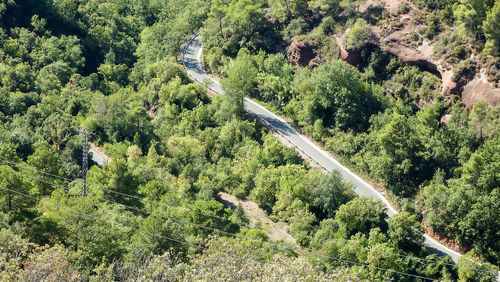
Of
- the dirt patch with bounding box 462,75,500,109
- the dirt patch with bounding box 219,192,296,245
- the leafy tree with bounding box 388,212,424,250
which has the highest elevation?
the dirt patch with bounding box 462,75,500,109

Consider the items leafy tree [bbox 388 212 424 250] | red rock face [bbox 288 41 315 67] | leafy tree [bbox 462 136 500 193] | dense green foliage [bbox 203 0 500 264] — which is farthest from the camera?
red rock face [bbox 288 41 315 67]

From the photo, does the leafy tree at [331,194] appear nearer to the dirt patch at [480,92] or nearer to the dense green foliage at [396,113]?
the dense green foliage at [396,113]

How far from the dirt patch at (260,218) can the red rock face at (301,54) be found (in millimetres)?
24551

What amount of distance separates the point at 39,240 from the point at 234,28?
50820mm

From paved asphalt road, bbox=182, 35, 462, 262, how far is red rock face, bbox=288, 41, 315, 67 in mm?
8283

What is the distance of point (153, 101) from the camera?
265ft

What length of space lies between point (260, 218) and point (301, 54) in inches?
1123

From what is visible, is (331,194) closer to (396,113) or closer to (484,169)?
(396,113)

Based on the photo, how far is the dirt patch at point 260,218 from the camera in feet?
181

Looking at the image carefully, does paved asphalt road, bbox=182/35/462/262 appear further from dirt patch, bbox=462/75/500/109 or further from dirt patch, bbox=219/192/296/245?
dirt patch, bbox=462/75/500/109

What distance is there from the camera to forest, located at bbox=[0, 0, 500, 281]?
42156 mm

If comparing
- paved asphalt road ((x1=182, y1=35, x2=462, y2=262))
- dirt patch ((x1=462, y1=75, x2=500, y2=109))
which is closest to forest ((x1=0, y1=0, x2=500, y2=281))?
dirt patch ((x1=462, y1=75, x2=500, y2=109))

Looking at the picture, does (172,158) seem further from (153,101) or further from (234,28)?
(234,28)

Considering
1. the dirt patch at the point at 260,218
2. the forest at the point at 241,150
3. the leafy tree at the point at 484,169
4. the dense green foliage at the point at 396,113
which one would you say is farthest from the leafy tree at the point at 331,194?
the leafy tree at the point at 484,169
